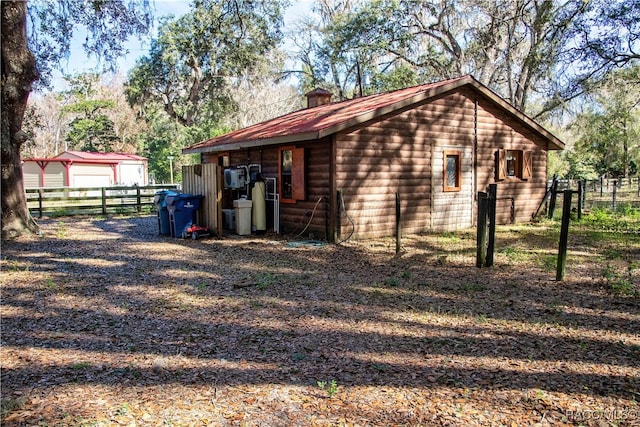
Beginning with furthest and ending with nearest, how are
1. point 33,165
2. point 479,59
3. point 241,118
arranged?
point 241,118 < point 33,165 < point 479,59

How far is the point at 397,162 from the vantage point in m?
11.6

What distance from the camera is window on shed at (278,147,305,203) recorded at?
11320 millimetres

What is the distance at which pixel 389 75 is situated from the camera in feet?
84.6

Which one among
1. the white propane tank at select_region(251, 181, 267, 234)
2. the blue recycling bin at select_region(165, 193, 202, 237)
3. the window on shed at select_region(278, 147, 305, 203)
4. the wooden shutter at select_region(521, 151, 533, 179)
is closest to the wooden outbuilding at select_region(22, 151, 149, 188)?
the blue recycling bin at select_region(165, 193, 202, 237)

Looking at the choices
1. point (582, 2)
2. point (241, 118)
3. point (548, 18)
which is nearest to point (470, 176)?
point (582, 2)

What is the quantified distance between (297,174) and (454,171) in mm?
4587

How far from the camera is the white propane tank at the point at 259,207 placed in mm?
11945

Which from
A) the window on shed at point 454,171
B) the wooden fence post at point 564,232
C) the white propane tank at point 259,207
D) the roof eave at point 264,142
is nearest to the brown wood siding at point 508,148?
the window on shed at point 454,171

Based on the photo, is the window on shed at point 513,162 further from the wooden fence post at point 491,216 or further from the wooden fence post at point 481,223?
the wooden fence post at point 481,223

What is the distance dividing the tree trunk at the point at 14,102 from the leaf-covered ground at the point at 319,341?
10.3 ft

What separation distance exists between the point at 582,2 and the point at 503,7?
5009mm

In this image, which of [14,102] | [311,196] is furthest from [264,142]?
[14,102]

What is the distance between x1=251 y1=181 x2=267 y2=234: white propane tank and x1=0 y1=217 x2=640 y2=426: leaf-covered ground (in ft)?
11.3

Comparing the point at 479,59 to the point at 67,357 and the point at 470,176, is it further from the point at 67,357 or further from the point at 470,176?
the point at 67,357
